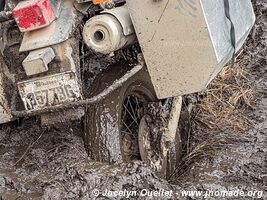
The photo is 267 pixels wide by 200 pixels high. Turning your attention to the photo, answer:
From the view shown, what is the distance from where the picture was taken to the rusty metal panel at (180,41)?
249 cm

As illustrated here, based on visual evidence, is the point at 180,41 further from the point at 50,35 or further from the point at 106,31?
the point at 50,35

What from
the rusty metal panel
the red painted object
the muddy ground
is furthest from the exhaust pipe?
the muddy ground

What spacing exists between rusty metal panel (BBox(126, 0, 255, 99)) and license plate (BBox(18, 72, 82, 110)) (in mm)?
395

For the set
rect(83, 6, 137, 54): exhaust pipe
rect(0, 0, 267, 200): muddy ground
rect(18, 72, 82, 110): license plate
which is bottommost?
rect(0, 0, 267, 200): muddy ground

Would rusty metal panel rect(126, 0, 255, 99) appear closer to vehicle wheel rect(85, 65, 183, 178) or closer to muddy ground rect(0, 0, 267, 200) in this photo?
vehicle wheel rect(85, 65, 183, 178)

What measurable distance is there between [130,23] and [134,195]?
811 mm

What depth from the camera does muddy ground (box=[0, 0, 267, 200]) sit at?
8.21 ft

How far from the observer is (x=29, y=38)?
2488 mm

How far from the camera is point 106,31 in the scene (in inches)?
96.7

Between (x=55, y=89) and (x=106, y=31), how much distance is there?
35 centimetres

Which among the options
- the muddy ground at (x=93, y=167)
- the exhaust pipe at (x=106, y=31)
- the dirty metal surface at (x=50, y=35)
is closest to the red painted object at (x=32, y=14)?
the dirty metal surface at (x=50, y=35)

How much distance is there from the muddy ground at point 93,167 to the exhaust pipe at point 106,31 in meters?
0.57

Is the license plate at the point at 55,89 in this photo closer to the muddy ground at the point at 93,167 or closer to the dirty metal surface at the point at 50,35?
the dirty metal surface at the point at 50,35

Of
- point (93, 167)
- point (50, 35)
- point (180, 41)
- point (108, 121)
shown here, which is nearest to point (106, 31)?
point (50, 35)
